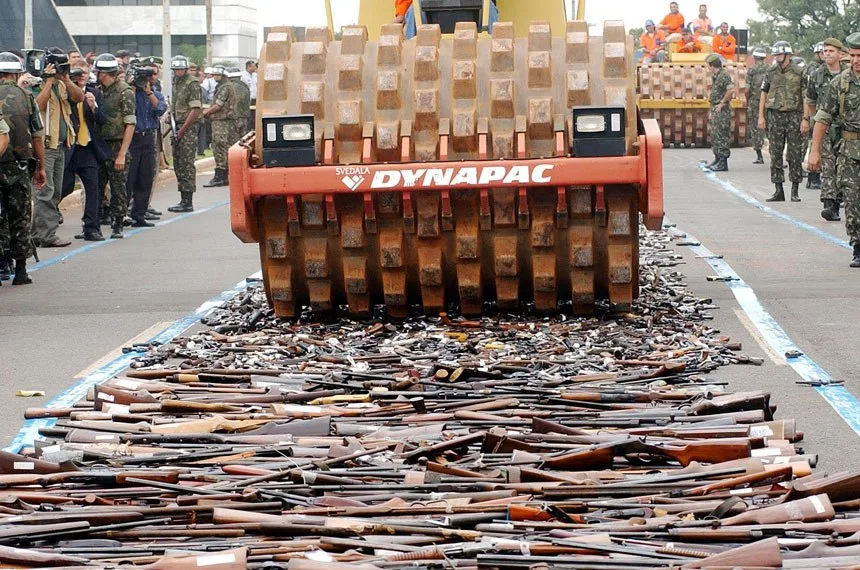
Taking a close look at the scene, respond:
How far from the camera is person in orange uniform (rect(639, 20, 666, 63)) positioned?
137 ft

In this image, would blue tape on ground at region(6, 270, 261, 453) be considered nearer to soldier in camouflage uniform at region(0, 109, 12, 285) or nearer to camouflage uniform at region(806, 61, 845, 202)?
soldier in camouflage uniform at region(0, 109, 12, 285)

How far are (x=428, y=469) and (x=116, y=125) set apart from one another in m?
13.7

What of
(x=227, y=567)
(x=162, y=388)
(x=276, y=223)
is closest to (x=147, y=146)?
(x=276, y=223)

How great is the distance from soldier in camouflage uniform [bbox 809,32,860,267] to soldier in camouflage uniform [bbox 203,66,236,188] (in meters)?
14.1

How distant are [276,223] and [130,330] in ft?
5.06

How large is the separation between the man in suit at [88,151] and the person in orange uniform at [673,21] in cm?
2537

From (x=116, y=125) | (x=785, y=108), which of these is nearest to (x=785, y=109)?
(x=785, y=108)

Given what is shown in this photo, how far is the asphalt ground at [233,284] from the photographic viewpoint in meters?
8.98

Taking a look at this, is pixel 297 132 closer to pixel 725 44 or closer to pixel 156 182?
pixel 156 182

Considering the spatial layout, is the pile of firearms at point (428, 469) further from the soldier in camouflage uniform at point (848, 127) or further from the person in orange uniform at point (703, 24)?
the person in orange uniform at point (703, 24)

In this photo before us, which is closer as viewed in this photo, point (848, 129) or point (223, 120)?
point (848, 129)

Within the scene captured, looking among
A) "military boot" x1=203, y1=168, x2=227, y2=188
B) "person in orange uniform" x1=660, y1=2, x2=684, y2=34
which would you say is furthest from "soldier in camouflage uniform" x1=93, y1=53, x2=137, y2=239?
"person in orange uniform" x1=660, y1=2, x2=684, y2=34

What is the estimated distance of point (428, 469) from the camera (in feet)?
21.0

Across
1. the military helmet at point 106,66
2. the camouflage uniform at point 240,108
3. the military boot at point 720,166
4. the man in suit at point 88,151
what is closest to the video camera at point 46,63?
the man in suit at point 88,151
